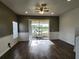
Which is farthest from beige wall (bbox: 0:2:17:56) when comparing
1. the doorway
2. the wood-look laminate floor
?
the doorway

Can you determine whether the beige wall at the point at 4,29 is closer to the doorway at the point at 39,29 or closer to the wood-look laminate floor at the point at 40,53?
the wood-look laminate floor at the point at 40,53

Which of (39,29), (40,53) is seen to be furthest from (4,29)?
(39,29)

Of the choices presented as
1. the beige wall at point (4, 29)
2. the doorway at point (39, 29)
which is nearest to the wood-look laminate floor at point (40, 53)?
the beige wall at point (4, 29)

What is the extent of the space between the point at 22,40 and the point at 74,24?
5.34 meters

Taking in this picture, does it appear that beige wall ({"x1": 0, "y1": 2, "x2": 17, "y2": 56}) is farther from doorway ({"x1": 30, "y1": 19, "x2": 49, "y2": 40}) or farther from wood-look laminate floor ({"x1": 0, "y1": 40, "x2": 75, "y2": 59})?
doorway ({"x1": 30, "y1": 19, "x2": 49, "y2": 40})

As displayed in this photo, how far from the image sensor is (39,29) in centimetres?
1105

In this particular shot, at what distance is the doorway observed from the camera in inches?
424

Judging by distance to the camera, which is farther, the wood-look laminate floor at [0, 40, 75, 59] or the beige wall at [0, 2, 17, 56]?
the beige wall at [0, 2, 17, 56]

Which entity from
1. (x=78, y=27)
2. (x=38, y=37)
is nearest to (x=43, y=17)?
(x=38, y=37)

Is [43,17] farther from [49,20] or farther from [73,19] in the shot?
[73,19]

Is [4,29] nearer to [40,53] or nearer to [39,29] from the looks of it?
[40,53]

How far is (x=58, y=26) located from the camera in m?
10.8

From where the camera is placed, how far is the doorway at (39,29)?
10758mm

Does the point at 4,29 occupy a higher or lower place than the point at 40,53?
higher
